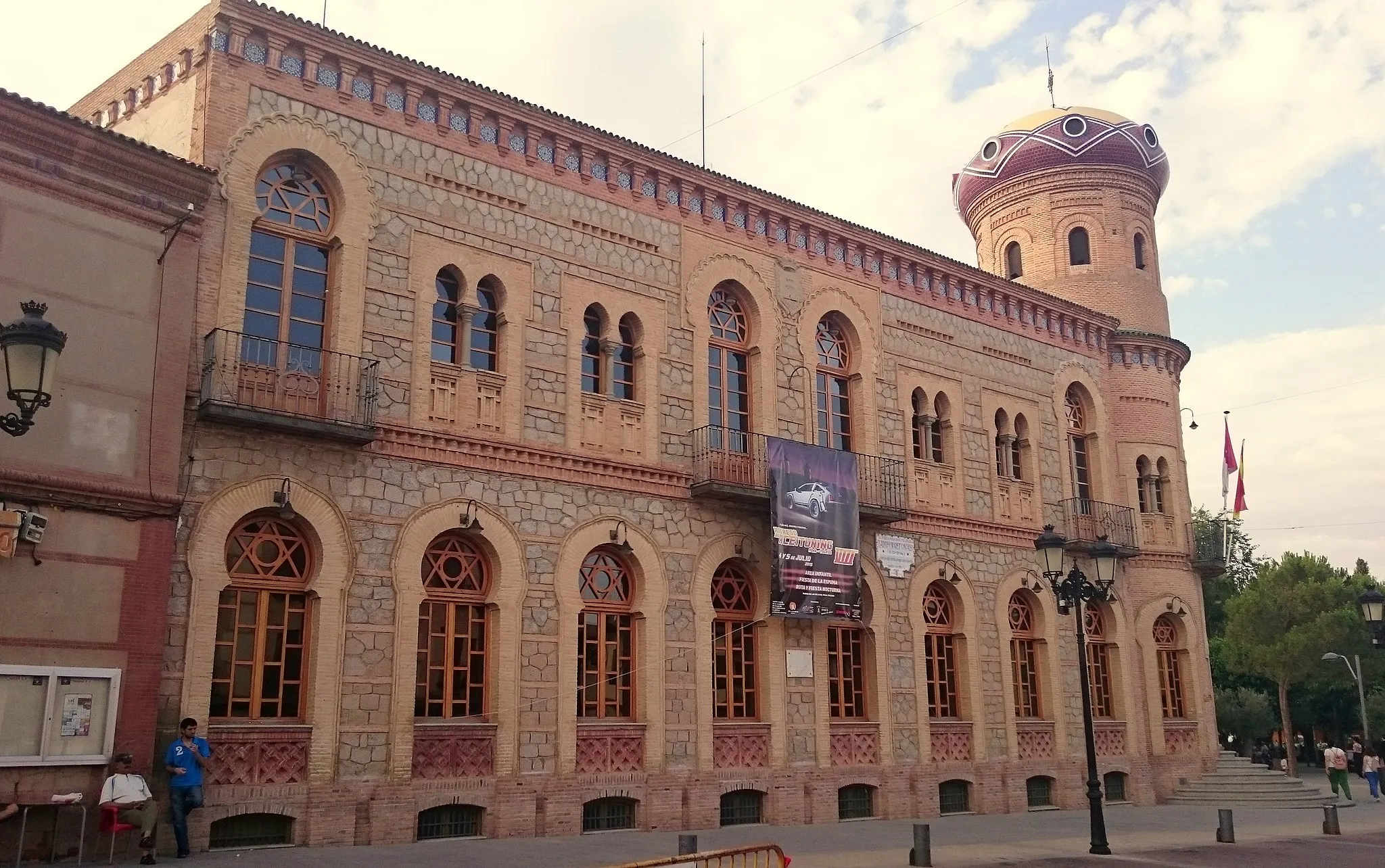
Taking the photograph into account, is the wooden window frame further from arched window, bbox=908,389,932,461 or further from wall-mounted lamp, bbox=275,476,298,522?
wall-mounted lamp, bbox=275,476,298,522

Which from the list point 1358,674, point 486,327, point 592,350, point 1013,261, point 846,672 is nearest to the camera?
point 486,327

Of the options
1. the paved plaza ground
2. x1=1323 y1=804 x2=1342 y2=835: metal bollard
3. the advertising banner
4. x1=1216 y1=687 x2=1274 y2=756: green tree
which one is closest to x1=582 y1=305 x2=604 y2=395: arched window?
the advertising banner

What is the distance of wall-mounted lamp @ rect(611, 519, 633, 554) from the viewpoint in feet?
57.6

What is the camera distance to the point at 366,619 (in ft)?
49.0

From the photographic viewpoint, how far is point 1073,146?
29.3m

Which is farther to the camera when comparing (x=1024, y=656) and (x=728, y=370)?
(x=1024, y=656)

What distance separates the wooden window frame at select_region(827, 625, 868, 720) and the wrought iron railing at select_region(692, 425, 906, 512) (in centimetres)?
227

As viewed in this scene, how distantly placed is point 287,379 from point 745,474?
24.7 ft

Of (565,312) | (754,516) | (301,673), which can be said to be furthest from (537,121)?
(301,673)

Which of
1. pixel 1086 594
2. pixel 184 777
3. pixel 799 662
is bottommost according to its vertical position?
pixel 184 777

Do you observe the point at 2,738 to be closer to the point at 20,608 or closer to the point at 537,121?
the point at 20,608

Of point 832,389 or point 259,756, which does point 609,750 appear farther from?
point 832,389

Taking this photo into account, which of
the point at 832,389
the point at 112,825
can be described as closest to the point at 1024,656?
the point at 832,389

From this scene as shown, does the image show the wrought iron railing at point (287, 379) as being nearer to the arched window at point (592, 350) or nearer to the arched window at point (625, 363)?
the arched window at point (592, 350)
